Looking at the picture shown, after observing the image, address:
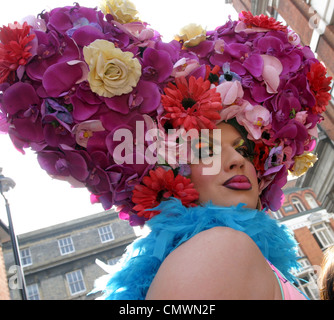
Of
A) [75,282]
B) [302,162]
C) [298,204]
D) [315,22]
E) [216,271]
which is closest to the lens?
[216,271]

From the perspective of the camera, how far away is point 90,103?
1.66 m

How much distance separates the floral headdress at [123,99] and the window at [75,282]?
60.5ft

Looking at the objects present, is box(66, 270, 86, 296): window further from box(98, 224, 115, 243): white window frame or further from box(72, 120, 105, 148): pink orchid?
box(72, 120, 105, 148): pink orchid

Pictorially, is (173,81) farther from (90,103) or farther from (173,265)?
(173,265)

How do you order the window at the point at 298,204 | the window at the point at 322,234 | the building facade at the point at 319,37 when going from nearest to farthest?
the building facade at the point at 319,37, the window at the point at 322,234, the window at the point at 298,204

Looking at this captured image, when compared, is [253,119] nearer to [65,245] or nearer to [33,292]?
[33,292]

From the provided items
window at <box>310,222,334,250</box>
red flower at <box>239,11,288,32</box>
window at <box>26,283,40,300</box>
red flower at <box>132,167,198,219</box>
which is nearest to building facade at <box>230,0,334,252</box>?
red flower at <box>239,11,288,32</box>

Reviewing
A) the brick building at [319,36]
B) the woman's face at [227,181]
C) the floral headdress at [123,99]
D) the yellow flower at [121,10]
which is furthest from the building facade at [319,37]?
the woman's face at [227,181]

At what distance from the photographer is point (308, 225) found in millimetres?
21078

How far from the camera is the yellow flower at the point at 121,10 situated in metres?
1.90

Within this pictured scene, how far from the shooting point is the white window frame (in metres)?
20.0

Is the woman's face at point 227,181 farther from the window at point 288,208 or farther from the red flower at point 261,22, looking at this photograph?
the window at point 288,208

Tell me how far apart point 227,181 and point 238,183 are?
6 cm

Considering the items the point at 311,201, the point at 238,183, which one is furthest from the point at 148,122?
the point at 311,201
